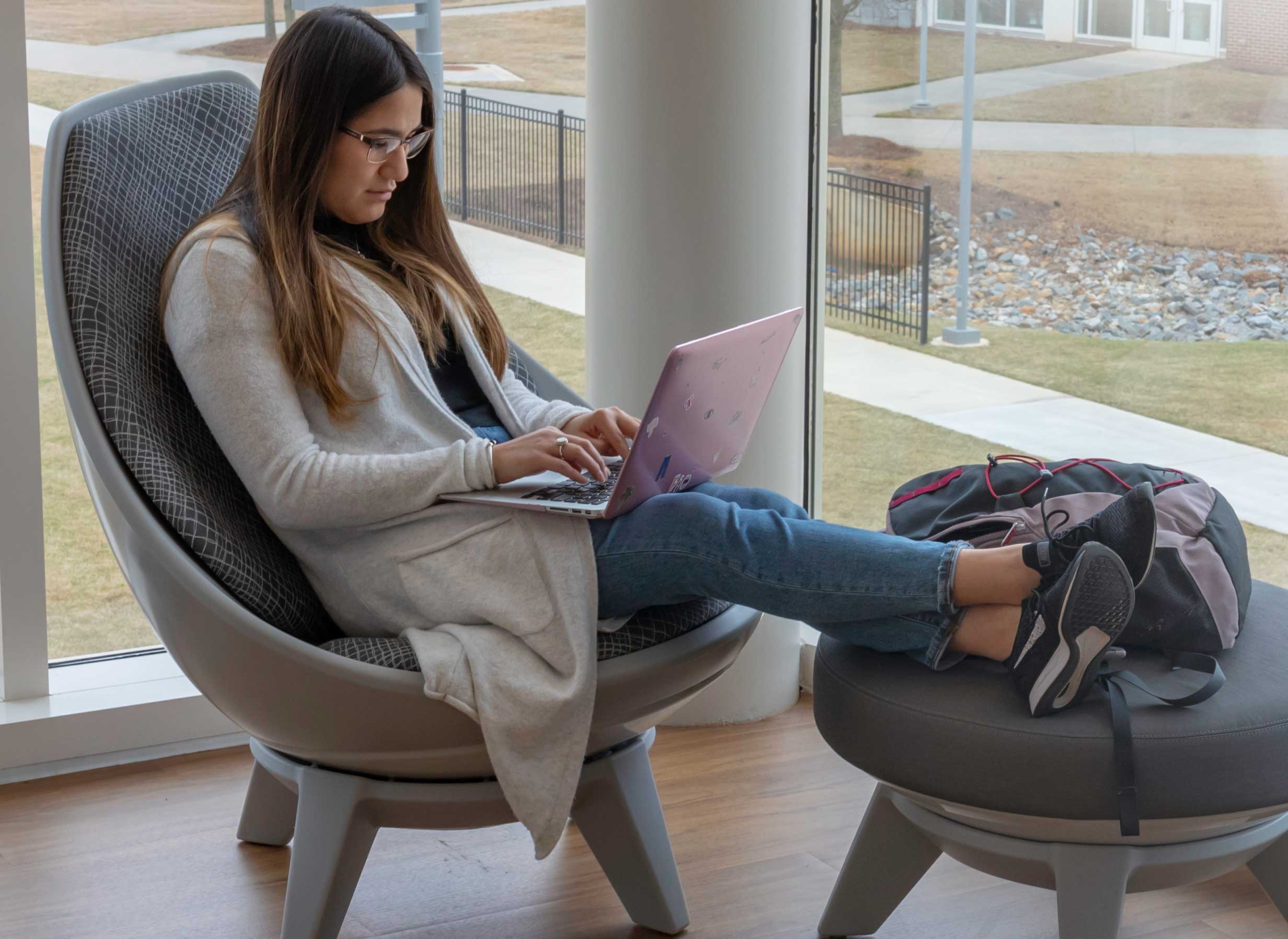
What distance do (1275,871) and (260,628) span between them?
119cm

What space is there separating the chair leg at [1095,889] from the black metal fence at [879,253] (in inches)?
47.2

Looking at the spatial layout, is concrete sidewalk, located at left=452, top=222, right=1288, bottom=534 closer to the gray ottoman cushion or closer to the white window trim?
the gray ottoman cushion

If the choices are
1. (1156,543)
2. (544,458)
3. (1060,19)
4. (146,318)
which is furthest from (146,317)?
(1060,19)

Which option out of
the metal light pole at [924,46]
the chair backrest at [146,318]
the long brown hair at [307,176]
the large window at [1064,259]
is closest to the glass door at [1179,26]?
the large window at [1064,259]

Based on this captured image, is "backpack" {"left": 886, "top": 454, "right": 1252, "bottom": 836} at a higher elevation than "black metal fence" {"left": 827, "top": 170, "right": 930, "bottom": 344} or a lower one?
lower

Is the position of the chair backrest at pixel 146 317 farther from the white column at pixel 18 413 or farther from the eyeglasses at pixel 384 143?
the white column at pixel 18 413

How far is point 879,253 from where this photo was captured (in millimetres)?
2596

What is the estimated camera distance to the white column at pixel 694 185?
7.73 ft

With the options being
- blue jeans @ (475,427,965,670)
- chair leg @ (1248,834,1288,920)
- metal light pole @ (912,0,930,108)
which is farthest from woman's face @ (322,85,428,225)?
chair leg @ (1248,834,1288,920)

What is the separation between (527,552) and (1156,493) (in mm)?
752

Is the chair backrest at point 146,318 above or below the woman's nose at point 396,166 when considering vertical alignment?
below

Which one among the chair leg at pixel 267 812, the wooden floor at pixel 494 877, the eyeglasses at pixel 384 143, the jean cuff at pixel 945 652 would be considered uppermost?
the eyeglasses at pixel 384 143

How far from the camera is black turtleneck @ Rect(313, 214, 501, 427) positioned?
1888mm

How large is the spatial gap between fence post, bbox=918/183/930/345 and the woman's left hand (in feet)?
2.92
